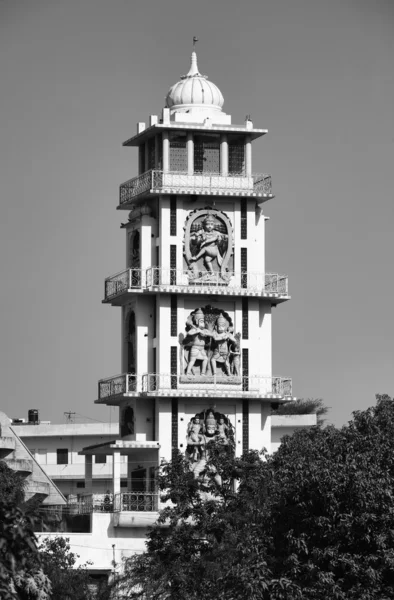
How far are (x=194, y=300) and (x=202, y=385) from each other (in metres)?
3.89

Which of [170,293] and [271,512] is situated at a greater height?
[170,293]

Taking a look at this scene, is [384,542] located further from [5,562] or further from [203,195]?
[203,195]

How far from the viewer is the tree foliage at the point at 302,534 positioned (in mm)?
60156

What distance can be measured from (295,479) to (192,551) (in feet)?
33.2

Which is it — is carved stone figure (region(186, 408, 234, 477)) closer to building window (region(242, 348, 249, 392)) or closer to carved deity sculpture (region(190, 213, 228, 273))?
building window (region(242, 348, 249, 392))

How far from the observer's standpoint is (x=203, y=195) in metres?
87.3

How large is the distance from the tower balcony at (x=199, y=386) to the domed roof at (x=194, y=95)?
12.8 m

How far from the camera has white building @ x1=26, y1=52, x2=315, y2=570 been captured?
86.5 metres

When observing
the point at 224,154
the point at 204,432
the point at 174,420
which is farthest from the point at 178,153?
the point at 204,432

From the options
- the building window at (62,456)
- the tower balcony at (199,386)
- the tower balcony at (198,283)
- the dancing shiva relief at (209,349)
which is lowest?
the building window at (62,456)

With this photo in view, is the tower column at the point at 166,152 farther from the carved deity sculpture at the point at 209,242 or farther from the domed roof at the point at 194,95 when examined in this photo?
the carved deity sculpture at the point at 209,242

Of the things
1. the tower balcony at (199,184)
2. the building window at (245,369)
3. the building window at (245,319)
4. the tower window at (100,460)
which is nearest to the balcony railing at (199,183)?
the tower balcony at (199,184)

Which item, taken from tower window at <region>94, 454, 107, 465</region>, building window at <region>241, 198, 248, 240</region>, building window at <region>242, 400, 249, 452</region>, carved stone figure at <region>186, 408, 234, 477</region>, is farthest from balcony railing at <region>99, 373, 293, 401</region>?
tower window at <region>94, 454, 107, 465</region>

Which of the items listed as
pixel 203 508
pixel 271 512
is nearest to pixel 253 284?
pixel 203 508
